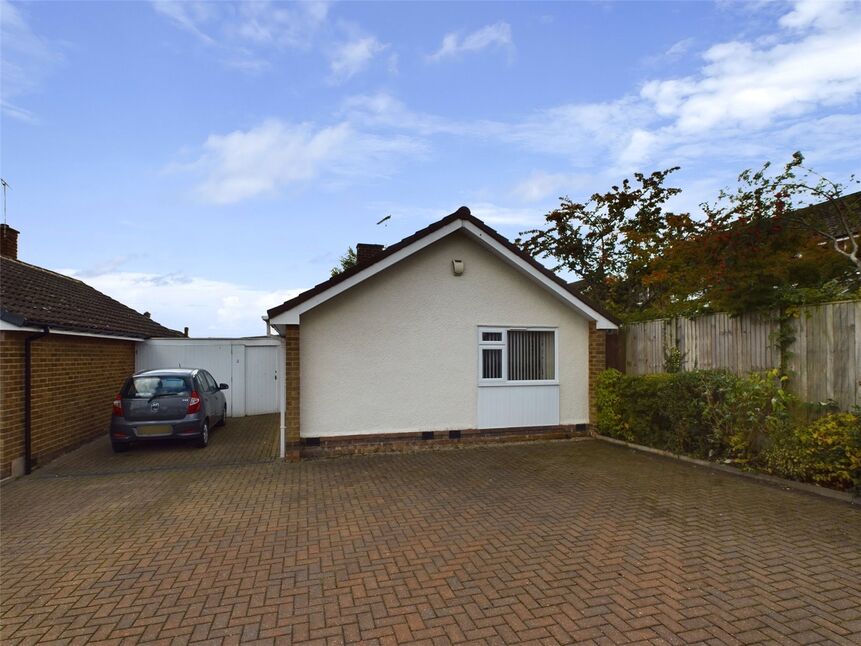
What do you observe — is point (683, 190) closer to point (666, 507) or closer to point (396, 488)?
point (666, 507)

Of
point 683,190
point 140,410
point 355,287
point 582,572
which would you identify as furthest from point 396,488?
point 683,190

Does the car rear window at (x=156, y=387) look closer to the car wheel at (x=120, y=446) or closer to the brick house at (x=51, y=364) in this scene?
the car wheel at (x=120, y=446)

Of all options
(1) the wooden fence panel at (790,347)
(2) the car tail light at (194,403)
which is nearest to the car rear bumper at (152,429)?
(2) the car tail light at (194,403)

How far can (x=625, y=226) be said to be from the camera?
14.8m

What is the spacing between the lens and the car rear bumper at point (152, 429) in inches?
321

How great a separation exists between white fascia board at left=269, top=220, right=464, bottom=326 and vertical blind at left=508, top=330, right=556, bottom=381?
2388 mm

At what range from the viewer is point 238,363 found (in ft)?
45.0

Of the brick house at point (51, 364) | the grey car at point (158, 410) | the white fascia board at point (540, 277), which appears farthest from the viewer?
the white fascia board at point (540, 277)

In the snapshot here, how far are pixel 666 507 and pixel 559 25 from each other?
7799 millimetres

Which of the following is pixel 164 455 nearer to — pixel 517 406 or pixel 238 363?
pixel 238 363

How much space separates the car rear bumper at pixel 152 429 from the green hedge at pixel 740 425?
25.7 feet

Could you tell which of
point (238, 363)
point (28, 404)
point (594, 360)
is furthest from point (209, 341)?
point (594, 360)

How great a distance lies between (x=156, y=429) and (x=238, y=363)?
5544 mm

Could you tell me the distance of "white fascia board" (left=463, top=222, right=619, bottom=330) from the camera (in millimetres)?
8648
